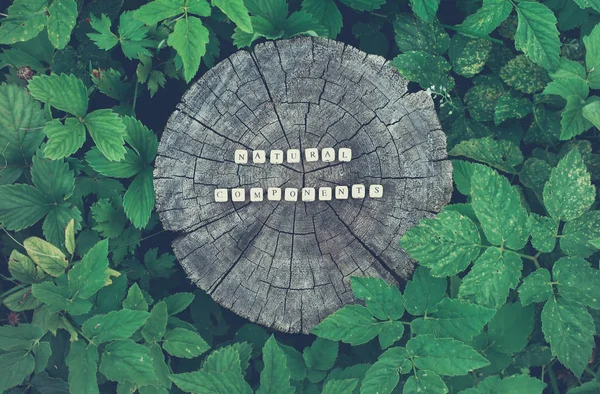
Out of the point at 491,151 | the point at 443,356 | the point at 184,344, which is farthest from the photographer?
the point at 491,151

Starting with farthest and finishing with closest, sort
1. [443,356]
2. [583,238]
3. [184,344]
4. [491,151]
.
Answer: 1. [491,151]
2. [184,344]
3. [583,238]
4. [443,356]

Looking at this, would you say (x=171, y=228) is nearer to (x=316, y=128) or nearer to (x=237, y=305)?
(x=237, y=305)

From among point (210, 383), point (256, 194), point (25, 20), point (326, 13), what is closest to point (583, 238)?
point (256, 194)

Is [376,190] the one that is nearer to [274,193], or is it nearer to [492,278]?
[274,193]

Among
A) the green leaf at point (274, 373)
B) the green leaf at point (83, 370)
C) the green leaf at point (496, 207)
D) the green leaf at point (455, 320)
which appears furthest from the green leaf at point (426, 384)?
the green leaf at point (83, 370)

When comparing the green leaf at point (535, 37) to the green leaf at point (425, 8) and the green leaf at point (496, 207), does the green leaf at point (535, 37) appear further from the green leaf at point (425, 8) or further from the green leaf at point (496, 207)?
the green leaf at point (496, 207)

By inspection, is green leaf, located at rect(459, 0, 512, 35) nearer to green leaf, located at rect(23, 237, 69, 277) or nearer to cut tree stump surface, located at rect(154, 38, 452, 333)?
cut tree stump surface, located at rect(154, 38, 452, 333)
